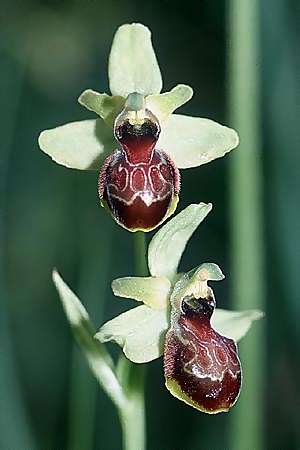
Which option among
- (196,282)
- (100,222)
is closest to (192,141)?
(196,282)

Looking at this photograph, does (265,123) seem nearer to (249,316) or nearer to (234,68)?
(234,68)

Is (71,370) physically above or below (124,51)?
below

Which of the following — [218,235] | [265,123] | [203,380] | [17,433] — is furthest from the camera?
[218,235]

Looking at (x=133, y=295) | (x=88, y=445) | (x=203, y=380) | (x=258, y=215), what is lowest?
(x=88, y=445)

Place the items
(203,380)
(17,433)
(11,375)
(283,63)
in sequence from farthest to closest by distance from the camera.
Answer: (283,63) < (11,375) < (17,433) < (203,380)

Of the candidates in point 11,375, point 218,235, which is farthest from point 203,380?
point 218,235

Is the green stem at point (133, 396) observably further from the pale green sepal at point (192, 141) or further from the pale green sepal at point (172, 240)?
the pale green sepal at point (192, 141)

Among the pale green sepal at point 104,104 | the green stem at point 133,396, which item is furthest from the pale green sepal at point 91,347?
the pale green sepal at point 104,104
